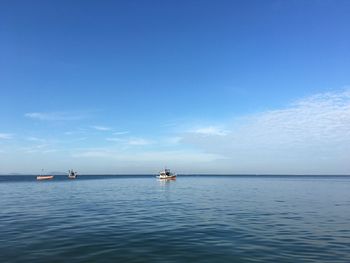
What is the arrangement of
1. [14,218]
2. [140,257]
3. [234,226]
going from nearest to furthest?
[140,257] → [234,226] → [14,218]

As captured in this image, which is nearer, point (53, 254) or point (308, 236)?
point (53, 254)

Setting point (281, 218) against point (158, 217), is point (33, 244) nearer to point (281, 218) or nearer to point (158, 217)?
point (158, 217)

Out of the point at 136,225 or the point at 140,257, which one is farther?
the point at 136,225

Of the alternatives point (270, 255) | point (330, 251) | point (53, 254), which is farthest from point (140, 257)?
point (330, 251)

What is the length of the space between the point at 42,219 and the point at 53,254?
58.7 ft

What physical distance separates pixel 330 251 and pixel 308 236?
5.16 metres

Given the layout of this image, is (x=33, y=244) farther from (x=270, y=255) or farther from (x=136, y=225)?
(x=270, y=255)

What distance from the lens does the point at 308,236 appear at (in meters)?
28.5

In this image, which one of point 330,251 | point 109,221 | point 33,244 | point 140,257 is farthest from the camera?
point 109,221

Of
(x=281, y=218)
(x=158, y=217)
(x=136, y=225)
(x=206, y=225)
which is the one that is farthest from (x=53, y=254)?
(x=281, y=218)

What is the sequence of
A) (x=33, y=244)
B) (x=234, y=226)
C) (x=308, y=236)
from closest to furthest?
(x=33, y=244) < (x=308, y=236) < (x=234, y=226)

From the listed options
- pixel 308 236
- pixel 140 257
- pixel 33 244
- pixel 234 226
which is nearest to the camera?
pixel 140 257

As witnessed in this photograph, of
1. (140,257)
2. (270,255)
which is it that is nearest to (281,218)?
(270,255)

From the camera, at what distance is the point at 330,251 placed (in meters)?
23.4
